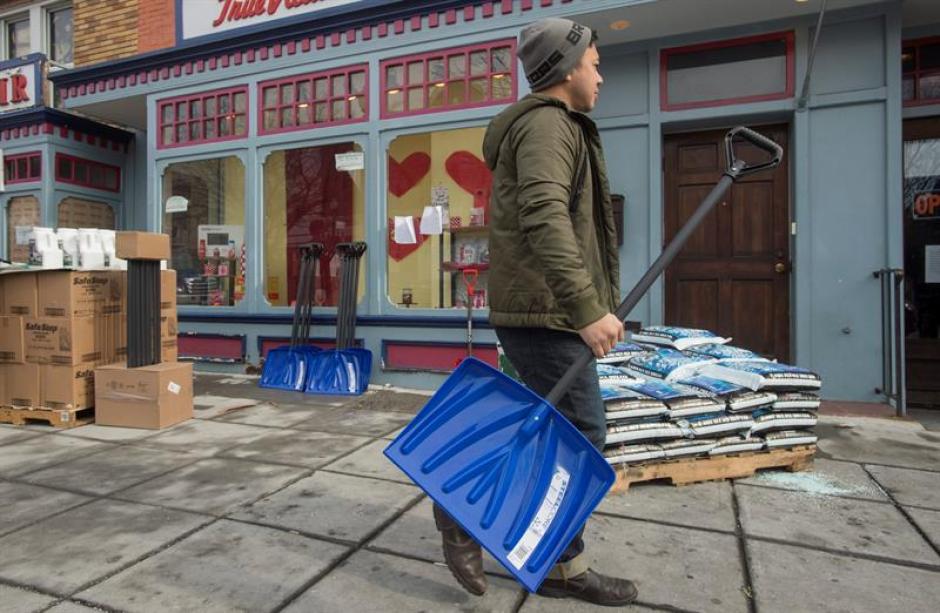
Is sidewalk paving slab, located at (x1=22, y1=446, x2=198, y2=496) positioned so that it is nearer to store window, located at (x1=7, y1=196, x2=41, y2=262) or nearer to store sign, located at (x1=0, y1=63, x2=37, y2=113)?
store window, located at (x1=7, y1=196, x2=41, y2=262)

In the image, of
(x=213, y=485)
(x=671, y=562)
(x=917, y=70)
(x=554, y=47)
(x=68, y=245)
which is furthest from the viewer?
(x=917, y=70)

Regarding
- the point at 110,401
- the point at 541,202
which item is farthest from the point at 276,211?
the point at 541,202

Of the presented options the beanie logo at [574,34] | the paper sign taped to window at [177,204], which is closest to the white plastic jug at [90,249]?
the paper sign taped to window at [177,204]

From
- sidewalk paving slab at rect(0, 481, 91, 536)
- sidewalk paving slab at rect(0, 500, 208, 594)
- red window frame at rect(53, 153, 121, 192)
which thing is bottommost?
sidewalk paving slab at rect(0, 500, 208, 594)

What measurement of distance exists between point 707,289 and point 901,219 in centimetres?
171

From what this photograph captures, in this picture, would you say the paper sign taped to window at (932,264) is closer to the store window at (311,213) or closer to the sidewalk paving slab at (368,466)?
the sidewalk paving slab at (368,466)

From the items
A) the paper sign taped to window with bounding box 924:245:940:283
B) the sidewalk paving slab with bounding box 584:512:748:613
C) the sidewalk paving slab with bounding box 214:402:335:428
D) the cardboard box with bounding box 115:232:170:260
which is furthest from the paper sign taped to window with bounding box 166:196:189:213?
the paper sign taped to window with bounding box 924:245:940:283

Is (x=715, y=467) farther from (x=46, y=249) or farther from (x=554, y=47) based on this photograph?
(x=46, y=249)

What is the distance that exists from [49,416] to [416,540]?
387 cm

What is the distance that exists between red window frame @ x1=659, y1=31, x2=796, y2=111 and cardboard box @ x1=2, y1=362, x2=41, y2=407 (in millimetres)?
6238

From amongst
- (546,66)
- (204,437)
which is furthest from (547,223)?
(204,437)

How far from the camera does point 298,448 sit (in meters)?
4.12

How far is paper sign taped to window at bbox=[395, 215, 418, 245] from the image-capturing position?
6.55m

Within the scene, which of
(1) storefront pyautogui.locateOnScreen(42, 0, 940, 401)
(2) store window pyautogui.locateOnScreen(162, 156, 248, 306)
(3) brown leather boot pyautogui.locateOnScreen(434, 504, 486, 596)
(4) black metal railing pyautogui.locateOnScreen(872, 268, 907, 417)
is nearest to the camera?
(3) brown leather boot pyautogui.locateOnScreen(434, 504, 486, 596)
